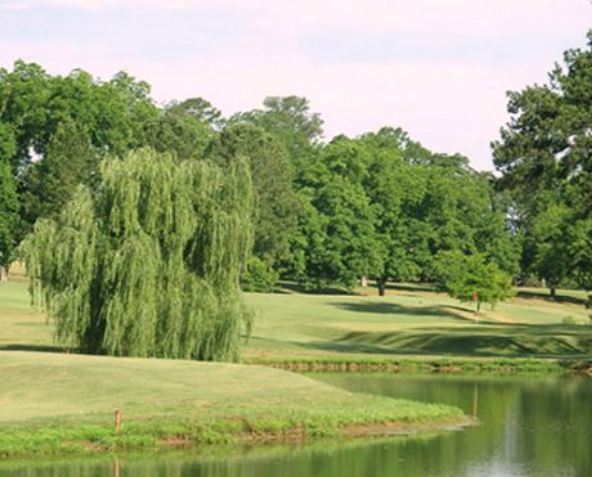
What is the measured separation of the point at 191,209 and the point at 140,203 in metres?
1.98

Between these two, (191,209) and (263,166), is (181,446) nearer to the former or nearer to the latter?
(191,209)

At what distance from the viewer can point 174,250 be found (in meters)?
49.0

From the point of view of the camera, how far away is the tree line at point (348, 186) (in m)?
63.5

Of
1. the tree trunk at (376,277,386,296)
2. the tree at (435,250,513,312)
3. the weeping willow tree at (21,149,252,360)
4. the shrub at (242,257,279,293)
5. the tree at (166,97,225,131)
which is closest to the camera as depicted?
the weeping willow tree at (21,149,252,360)

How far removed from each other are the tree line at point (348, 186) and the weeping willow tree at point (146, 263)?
111 inches

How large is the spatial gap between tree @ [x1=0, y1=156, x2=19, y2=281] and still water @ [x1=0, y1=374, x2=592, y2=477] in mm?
50927

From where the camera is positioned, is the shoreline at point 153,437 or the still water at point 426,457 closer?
the still water at point 426,457

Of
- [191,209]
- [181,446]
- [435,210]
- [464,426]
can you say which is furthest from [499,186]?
[435,210]

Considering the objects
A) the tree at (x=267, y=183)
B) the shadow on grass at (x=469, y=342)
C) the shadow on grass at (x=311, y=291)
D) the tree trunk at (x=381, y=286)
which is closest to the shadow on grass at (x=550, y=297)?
the tree trunk at (x=381, y=286)

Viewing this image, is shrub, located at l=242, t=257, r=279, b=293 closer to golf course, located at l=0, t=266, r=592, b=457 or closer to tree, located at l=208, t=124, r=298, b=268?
tree, located at l=208, t=124, r=298, b=268

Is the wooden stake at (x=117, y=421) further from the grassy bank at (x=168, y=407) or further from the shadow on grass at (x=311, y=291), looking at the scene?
the shadow on grass at (x=311, y=291)

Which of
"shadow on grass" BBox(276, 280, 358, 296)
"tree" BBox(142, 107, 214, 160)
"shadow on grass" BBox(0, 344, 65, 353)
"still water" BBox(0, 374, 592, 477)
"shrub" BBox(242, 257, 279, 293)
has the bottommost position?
"still water" BBox(0, 374, 592, 477)

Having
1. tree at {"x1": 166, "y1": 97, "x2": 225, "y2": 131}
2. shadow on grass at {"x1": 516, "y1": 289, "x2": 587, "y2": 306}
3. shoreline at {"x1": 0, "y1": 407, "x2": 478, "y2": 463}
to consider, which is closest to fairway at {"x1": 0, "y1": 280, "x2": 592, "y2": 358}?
shoreline at {"x1": 0, "y1": 407, "x2": 478, "y2": 463}

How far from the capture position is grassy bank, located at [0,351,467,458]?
33062 millimetres
